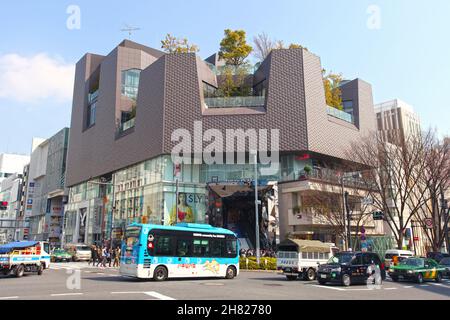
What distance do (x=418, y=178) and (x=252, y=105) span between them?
72.1 feet

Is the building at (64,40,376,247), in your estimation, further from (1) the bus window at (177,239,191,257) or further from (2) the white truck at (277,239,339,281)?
(1) the bus window at (177,239,191,257)

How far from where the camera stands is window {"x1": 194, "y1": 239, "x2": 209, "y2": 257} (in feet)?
66.2

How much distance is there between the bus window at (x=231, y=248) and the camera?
21.7m

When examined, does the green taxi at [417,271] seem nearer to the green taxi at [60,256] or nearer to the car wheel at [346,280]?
the car wheel at [346,280]

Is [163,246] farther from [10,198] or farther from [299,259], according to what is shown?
[10,198]

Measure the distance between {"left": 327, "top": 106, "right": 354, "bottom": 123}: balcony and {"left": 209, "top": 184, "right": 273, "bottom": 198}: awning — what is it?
14389 millimetres

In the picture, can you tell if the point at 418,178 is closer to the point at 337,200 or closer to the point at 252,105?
the point at 337,200

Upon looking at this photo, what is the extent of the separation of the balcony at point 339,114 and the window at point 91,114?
3968cm

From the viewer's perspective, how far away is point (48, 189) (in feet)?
→ 274

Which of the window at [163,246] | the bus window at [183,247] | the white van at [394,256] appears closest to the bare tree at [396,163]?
the white van at [394,256]

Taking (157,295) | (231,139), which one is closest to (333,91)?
(231,139)

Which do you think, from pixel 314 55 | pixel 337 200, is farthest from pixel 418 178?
pixel 314 55

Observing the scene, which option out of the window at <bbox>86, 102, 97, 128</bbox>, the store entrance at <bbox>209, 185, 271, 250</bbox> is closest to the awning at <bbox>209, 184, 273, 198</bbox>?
the store entrance at <bbox>209, 185, 271, 250</bbox>

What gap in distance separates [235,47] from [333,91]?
55.1ft
